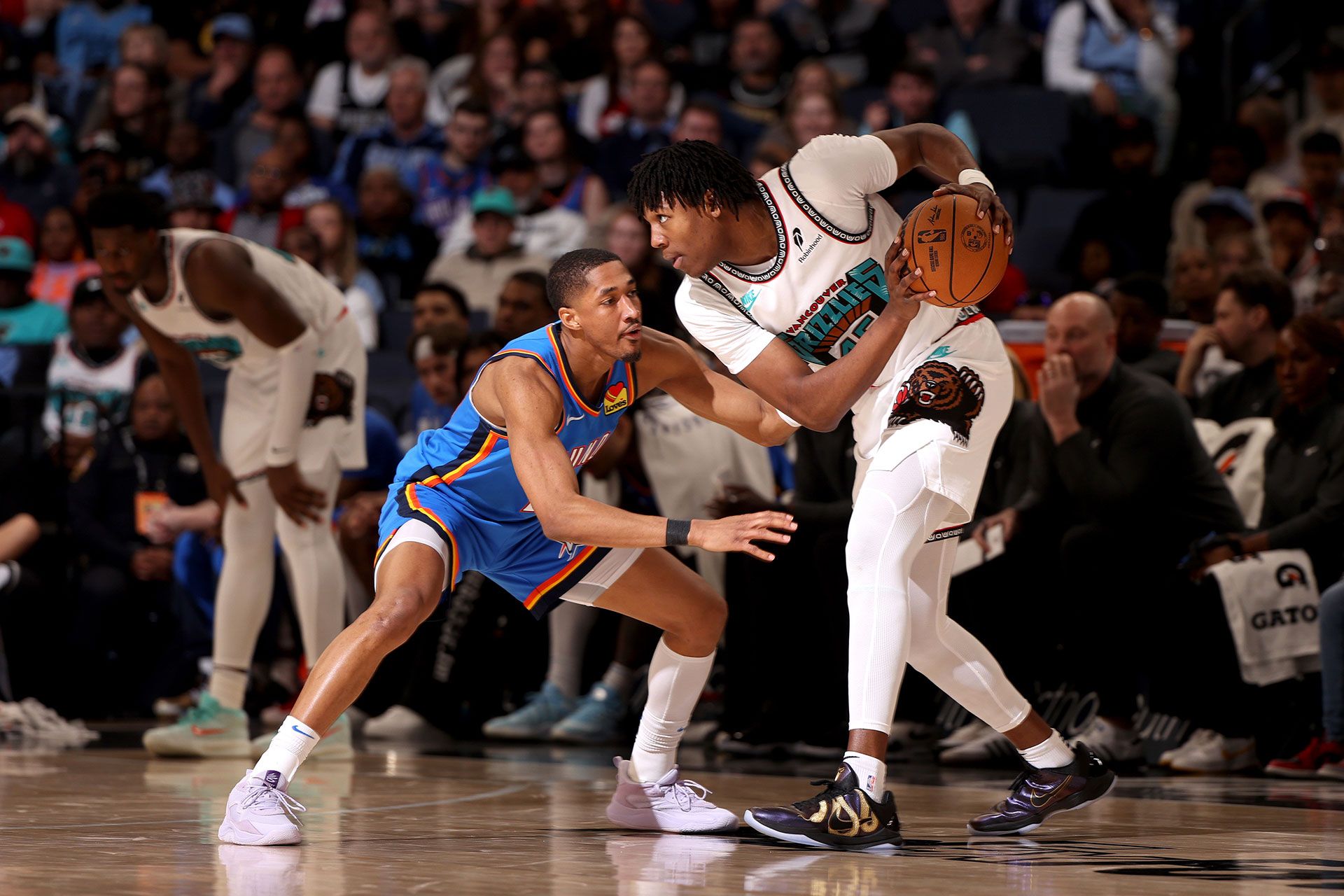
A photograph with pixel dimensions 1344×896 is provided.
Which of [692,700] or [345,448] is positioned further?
[345,448]

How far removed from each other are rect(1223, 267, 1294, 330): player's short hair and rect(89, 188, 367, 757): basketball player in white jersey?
343cm

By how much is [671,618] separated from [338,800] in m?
1.23

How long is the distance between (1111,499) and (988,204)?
2.35m

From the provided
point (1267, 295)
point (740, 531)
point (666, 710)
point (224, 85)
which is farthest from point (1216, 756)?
point (224, 85)

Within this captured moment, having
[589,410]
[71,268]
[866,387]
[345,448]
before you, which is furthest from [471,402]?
[71,268]

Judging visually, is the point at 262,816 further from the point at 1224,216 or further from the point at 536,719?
the point at 1224,216

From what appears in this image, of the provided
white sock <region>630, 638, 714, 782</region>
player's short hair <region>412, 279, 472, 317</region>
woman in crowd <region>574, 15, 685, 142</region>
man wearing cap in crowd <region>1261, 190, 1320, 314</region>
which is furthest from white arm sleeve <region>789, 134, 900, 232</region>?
woman in crowd <region>574, 15, 685, 142</region>

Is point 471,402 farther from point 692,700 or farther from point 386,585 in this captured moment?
point 692,700

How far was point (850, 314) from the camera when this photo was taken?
4.11 metres

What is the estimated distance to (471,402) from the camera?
4203mm

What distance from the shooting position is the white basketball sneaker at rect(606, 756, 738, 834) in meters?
4.16

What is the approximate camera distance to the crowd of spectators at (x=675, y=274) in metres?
6.02

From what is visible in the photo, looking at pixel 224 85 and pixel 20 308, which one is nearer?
pixel 20 308

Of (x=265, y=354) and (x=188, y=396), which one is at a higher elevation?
(x=265, y=354)
